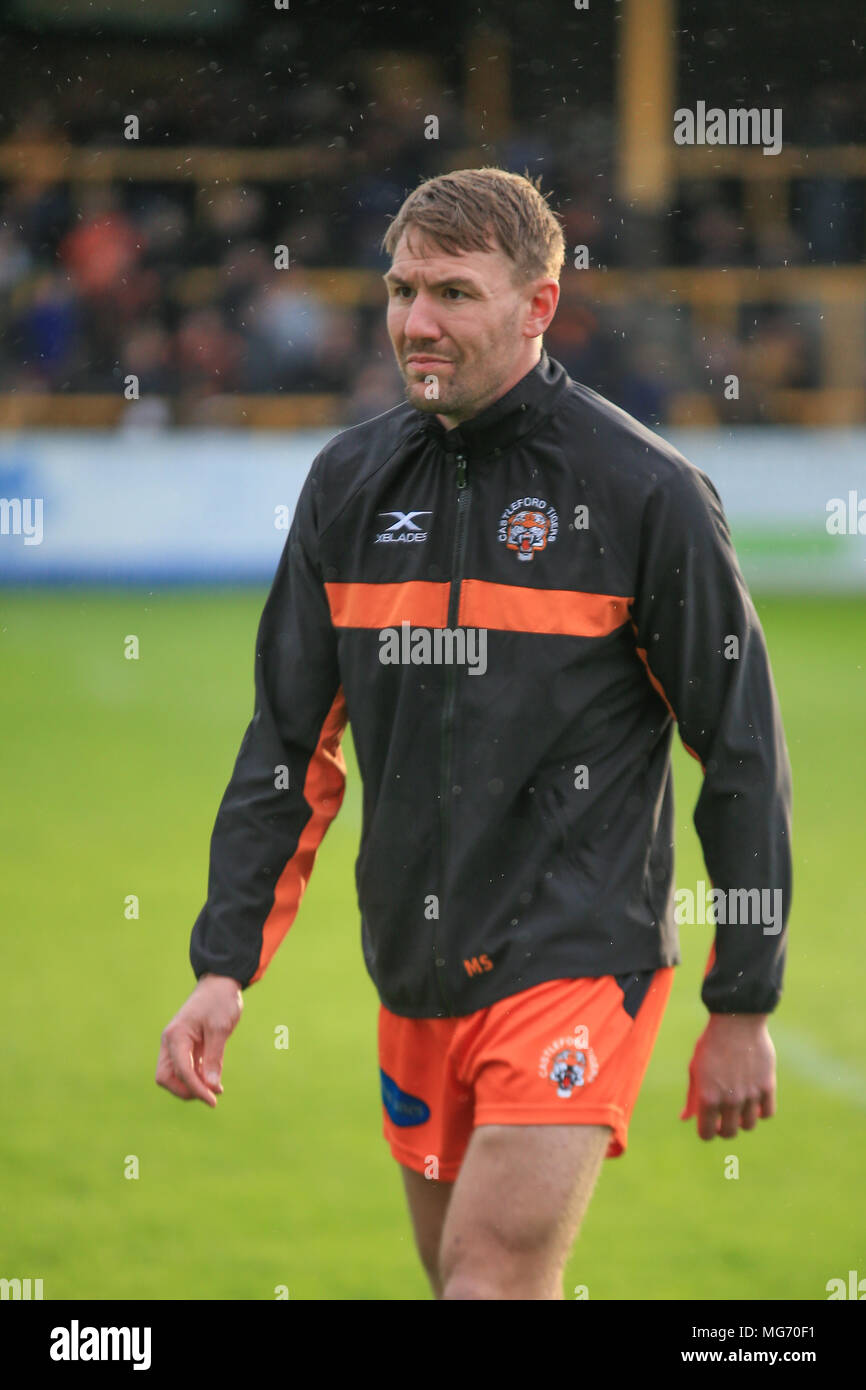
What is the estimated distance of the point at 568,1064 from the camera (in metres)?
3.13

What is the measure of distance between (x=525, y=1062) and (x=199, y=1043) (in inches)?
25.0

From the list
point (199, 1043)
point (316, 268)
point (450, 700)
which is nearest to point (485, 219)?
point (450, 700)

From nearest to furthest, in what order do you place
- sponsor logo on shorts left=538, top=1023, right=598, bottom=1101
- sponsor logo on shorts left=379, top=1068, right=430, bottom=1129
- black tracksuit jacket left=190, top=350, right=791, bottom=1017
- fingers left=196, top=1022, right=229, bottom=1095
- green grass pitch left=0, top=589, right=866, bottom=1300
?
sponsor logo on shorts left=538, top=1023, right=598, bottom=1101
black tracksuit jacket left=190, top=350, right=791, bottom=1017
fingers left=196, top=1022, right=229, bottom=1095
sponsor logo on shorts left=379, top=1068, right=430, bottom=1129
green grass pitch left=0, top=589, right=866, bottom=1300

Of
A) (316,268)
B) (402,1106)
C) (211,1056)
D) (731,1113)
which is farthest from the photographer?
(316,268)

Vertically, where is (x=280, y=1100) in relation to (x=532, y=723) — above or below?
below

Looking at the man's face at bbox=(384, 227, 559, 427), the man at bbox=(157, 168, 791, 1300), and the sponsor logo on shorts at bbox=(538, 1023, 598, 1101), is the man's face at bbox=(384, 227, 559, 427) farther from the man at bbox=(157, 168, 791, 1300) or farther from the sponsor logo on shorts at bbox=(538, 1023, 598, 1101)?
the sponsor logo on shorts at bbox=(538, 1023, 598, 1101)

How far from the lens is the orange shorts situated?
3123mm

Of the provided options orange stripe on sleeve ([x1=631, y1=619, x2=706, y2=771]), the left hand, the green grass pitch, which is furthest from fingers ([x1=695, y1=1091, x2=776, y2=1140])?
the green grass pitch

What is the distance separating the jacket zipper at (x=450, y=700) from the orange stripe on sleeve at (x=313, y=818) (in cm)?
33

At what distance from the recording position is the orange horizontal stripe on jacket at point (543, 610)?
3.24 meters

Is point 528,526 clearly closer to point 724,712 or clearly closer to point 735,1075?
point 724,712

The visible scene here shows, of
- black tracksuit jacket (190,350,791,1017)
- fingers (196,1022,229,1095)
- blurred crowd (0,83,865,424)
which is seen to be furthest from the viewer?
blurred crowd (0,83,865,424)

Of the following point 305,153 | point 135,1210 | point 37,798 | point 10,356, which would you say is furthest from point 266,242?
point 135,1210

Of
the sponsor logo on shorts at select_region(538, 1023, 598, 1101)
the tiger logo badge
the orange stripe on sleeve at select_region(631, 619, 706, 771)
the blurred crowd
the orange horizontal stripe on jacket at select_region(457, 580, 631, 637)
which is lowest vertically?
the sponsor logo on shorts at select_region(538, 1023, 598, 1101)
